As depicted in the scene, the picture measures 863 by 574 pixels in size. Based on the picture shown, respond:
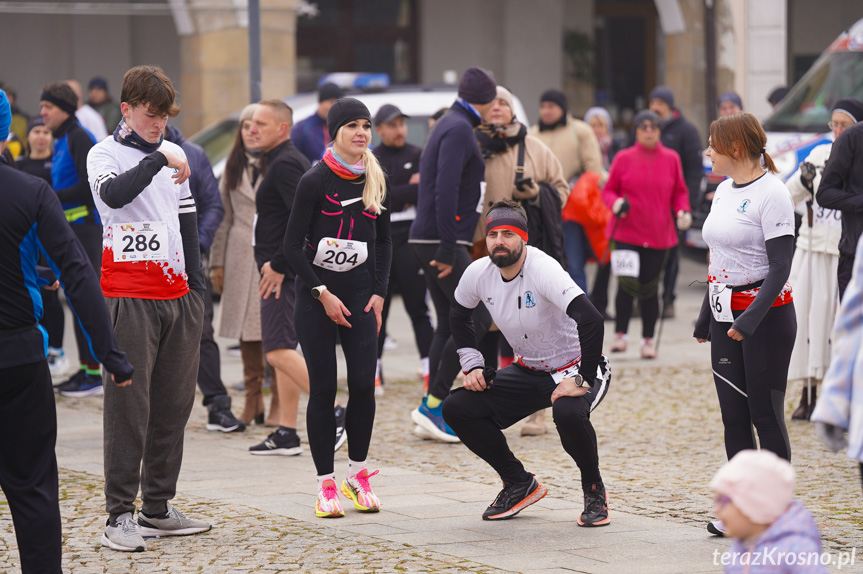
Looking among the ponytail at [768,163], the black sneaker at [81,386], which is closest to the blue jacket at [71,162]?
the black sneaker at [81,386]

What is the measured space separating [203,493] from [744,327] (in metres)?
2.81

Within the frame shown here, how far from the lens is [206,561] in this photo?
5.28 meters

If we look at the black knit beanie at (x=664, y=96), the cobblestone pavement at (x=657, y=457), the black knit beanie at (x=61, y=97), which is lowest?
the cobblestone pavement at (x=657, y=457)

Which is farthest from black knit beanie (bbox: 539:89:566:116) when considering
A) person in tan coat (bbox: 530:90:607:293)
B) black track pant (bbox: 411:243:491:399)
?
black track pant (bbox: 411:243:491:399)

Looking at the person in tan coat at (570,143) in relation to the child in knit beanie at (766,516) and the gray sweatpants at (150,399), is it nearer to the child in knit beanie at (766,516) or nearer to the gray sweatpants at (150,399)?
the gray sweatpants at (150,399)

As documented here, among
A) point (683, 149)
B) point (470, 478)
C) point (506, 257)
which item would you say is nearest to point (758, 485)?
point (506, 257)

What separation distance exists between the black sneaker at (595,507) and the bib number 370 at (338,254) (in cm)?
147

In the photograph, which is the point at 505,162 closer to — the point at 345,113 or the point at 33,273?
the point at 345,113

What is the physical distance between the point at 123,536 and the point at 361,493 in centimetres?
112

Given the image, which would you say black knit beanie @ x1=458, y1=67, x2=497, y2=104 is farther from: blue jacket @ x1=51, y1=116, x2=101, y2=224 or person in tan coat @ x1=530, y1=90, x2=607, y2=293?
person in tan coat @ x1=530, y1=90, x2=607, y2=293

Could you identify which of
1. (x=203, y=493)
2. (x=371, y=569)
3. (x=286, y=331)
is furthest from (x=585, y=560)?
(x=286, y=331)

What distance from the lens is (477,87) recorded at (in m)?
7.61

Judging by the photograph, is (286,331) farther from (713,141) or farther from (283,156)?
(713,141)

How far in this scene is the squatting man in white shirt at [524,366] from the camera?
5699 mm
